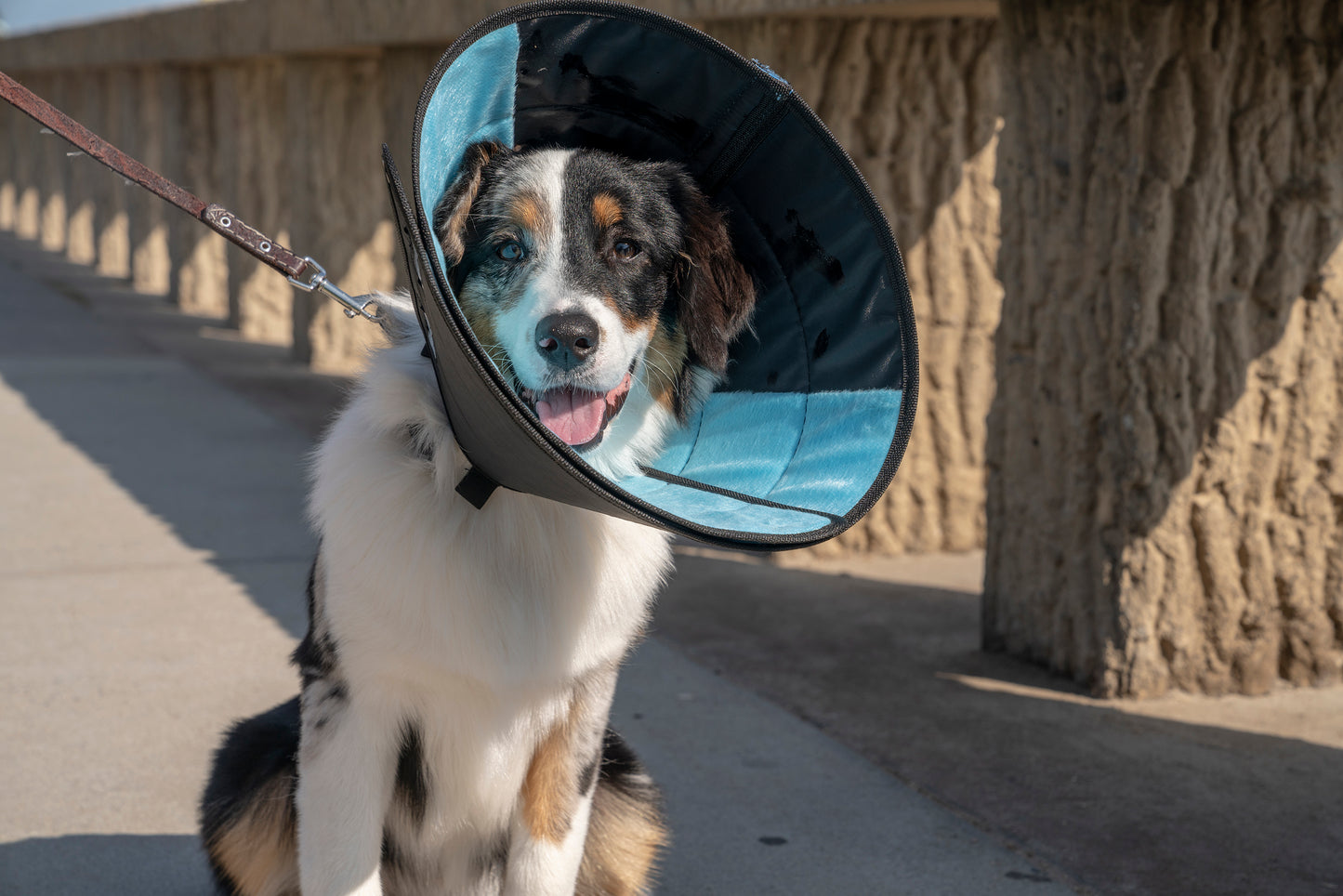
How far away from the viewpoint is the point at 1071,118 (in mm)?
4516

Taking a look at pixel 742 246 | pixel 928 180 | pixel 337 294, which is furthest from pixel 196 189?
pixel 742 246

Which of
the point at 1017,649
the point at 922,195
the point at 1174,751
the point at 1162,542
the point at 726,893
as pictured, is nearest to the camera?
the point at 726,893

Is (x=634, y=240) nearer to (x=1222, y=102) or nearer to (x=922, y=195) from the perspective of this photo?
(x=1222, y=102)

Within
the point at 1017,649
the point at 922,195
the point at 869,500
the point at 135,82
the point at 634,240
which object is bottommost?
the point at 1017,649

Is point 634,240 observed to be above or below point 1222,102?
below

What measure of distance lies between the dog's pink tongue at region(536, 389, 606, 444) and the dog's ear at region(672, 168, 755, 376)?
27 cm

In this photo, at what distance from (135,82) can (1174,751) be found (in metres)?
14.9

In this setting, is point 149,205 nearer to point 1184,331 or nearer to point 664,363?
point 1184,331

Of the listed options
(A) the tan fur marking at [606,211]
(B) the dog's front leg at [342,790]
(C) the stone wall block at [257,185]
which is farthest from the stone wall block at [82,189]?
(A) the tan fur marking at [606,211]

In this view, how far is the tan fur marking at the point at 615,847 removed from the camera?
294 cm

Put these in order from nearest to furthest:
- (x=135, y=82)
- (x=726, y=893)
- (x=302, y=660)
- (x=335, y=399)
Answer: (x=302, y=660)
(x=726, y=893)
(x=335, y=399)
(x=135, y=82)

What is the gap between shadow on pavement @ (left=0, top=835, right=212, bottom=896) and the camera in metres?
3.23

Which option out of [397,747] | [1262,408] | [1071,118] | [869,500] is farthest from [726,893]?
[1071,118]

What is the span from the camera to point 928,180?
609cm
